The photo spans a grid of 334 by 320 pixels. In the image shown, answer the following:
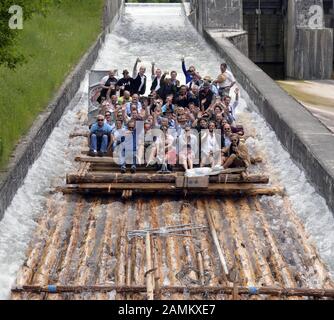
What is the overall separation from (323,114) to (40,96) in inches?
290

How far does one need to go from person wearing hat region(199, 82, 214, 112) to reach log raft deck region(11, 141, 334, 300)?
3130 millimetres

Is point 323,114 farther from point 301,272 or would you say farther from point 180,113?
point 301,272

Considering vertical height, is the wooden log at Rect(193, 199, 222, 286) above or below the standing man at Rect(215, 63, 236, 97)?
below

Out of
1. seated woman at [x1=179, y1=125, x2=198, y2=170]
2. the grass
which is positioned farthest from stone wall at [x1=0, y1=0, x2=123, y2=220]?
seated woman at [x1=179, y1=125, x2=198, y2=170]

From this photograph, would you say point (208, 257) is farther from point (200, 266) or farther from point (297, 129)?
point (297, 129)

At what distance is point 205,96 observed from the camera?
1370 centimetres

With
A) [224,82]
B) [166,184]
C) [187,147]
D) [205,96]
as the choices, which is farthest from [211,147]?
[224,82]

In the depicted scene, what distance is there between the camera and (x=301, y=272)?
8.04 m

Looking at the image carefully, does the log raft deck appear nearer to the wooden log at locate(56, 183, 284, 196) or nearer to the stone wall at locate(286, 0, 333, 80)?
the wooden log at locate(56, 183, 284, 196)

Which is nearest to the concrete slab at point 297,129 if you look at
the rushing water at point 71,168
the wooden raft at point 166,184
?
the rushing water at point 71,168

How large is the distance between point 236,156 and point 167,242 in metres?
2.30

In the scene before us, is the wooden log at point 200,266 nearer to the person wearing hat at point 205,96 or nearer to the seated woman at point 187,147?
the seated woman at point 187,147

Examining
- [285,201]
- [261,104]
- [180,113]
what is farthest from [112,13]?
[285,201]

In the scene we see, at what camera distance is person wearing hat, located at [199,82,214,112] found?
1359 cm
